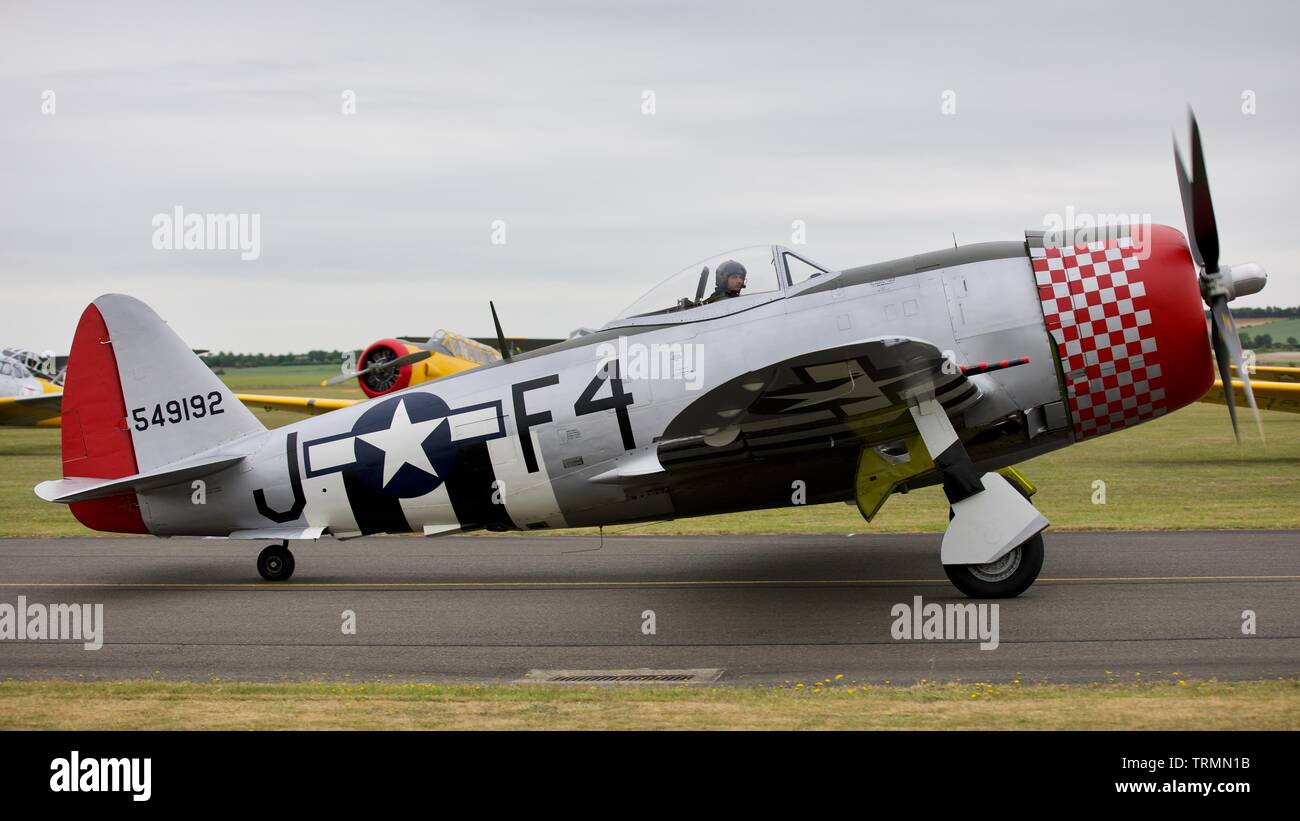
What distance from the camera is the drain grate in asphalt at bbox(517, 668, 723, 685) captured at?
8023 millimetres

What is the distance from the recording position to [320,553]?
593 inches

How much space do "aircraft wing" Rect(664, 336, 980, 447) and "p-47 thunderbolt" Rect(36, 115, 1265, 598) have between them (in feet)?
0.08

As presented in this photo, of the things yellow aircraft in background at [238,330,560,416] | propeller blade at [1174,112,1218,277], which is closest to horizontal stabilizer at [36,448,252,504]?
propeller blade at [1174,112,1218,277]

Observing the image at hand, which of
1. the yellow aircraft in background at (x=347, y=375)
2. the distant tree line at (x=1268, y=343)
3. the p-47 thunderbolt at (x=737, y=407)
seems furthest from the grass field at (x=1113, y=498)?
the distant tree line at (x=1268, y=343)

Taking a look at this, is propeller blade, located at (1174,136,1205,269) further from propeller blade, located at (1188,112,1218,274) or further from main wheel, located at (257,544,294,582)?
main wheel, located at (257,544,294,582)

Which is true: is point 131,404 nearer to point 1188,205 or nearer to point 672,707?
point 672,707

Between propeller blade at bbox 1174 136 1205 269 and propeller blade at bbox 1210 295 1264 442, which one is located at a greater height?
propeller blade at bbox 1174 136 1205 269

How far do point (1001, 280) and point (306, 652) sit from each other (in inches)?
255

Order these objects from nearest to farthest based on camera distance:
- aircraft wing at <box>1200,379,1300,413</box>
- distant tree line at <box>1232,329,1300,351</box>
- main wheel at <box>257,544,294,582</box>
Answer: main wheel at <box>257,544,294,582</box>
aircraft wing at <box>1200,379,1300,413</box>
distant tree line at <box>1232,329,1300,351</box>

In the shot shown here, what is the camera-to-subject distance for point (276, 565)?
12750mm

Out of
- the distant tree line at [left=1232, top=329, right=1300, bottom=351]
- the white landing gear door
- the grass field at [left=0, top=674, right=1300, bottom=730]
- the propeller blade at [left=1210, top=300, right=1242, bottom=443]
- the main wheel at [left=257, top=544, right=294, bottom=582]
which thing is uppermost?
the distant tree line at [left=1232, top=329, right=1300, bottom=351]
